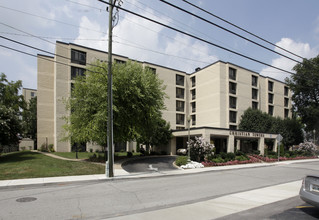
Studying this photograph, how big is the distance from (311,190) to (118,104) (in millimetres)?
15549

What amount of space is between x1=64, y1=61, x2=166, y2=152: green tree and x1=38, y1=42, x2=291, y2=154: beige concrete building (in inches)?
326

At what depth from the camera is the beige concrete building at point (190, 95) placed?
3266 centimetres

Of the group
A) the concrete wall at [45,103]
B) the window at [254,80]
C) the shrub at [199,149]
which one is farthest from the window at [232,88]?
the concrete wall at [45,103]

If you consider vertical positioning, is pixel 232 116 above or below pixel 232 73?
below

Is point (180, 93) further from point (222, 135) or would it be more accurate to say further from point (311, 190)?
point (311, 190)

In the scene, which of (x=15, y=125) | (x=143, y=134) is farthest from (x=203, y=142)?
(x=15, y=125)

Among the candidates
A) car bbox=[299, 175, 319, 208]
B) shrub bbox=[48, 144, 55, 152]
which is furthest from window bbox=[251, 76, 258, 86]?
car bbox=[299, 175, 319, 208]

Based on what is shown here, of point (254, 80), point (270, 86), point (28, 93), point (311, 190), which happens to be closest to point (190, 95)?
point (254, 80)

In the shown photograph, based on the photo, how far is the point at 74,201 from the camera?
7875mm

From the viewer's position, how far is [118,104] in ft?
63.3

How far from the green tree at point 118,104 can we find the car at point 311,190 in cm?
1404

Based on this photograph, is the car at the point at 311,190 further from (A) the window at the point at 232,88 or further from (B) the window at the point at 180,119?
(B) the window at the point at 180,119

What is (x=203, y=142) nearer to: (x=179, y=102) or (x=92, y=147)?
(x=92, y=147)

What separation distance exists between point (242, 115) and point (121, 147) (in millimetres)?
22324
